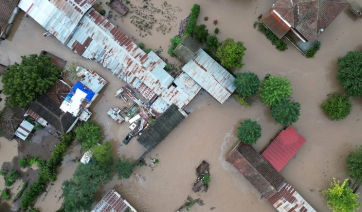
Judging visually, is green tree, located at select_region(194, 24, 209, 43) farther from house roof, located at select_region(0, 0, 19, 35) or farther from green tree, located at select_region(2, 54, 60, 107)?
house roof, located at select_region(0, 0, 19, 35)

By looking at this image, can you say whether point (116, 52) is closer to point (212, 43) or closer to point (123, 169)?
point (212, 43)

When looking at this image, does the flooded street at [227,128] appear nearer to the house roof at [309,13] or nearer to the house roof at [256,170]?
the house roof at [256,170]

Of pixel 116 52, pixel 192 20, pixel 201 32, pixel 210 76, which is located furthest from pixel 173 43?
pixel 116 52

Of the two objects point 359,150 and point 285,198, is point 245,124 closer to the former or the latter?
point 285,198

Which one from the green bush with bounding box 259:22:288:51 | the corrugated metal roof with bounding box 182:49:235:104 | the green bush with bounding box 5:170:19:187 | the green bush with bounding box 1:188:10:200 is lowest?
the green bush with bounding box 1:188:10:200

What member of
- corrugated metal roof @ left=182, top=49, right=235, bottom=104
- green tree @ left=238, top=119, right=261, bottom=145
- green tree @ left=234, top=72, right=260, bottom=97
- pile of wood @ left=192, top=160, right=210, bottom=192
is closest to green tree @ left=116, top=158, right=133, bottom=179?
pile of wood @ left=192, top=160, right=210, bottom=192

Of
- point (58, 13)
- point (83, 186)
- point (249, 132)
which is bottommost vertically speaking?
point (83, 186)
